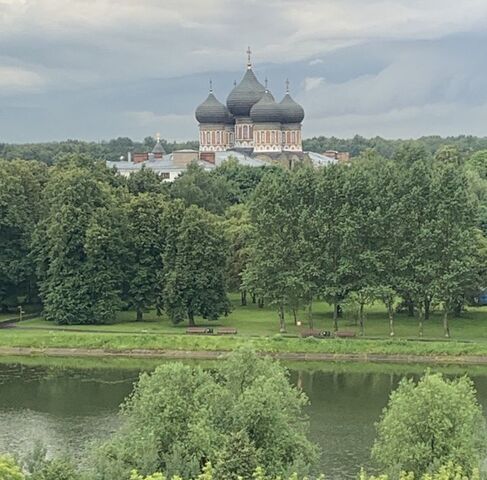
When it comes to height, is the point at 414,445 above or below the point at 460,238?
below

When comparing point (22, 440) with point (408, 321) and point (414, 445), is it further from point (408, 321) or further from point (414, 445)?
point (408, 321)

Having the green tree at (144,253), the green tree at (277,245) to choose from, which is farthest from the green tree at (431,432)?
the green tree at (144,253)

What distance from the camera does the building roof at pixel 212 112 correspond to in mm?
124688

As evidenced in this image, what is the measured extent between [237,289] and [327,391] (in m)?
24.8

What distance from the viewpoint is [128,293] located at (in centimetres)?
6084

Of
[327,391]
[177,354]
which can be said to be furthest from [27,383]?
[327,391]

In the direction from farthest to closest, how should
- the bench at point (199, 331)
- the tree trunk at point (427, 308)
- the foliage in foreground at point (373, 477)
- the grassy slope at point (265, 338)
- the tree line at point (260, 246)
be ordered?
the tree trunk at point (427, 308) → the bench at point (199, 331) → the tree line at point (260, 246) → the grassy slope at point (265, 338) → the foliage in foreground at point (373, 477)

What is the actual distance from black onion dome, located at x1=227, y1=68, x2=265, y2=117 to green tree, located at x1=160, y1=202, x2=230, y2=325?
213ft

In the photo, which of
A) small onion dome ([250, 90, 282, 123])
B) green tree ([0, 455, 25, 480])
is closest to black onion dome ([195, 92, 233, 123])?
small onion dome ([250, 90, 282, 123])

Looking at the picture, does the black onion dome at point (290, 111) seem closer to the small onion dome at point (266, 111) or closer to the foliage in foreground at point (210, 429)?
the small onion dome at point (266, 111)

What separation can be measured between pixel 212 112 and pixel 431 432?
99.8 meters

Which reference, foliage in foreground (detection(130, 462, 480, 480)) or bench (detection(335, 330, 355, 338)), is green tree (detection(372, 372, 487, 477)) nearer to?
foliage in foreground (detection(130, 462, 480, 480))

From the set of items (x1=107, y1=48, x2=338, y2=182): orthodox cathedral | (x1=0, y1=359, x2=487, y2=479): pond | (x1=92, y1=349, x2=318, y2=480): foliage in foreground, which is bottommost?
(x1=0, y1=359, x2=487, y2=479): pond

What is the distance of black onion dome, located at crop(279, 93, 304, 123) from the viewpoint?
120000 mm
